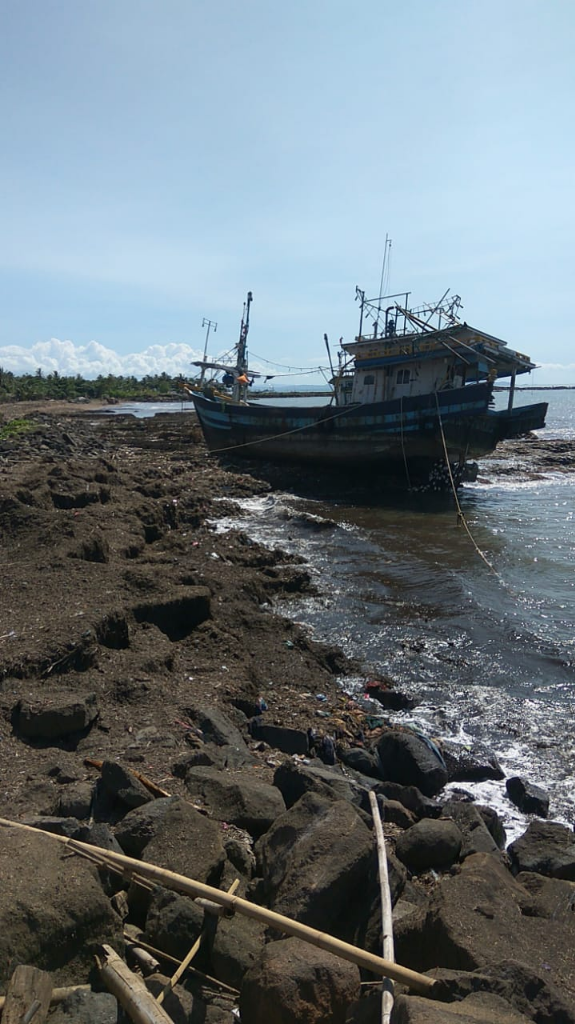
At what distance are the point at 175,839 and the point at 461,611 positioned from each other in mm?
7504

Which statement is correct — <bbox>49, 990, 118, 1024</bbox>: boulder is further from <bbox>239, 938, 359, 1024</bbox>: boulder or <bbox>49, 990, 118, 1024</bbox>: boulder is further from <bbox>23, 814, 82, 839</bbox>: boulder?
<bbox>23, 814, 82, 839</bbox>: boulder

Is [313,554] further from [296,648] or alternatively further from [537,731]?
[537,731]

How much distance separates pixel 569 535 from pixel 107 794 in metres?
14.8

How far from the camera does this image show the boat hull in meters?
19.8

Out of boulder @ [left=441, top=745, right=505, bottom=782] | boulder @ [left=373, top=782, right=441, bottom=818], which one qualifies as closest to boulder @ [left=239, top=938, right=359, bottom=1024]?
boulder @ [left=373, top=782, right=441, bottom=818]

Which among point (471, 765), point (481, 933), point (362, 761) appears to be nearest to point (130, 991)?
point (481, 933)

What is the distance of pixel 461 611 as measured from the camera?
32.6ft

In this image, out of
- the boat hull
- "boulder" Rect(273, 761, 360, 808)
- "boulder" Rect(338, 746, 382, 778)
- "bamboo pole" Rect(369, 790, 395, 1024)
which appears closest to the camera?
"bamboo pole" Rect(369, 790, 395, 1024)

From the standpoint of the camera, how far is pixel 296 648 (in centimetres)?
797

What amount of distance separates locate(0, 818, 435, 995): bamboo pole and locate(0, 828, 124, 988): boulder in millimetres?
223

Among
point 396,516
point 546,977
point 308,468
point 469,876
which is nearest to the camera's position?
point 546,977

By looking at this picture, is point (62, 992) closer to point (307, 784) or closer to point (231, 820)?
point (231, 820)

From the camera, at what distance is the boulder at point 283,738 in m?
5.59

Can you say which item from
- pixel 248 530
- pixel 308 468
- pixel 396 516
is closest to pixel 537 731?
pixel 248 530
